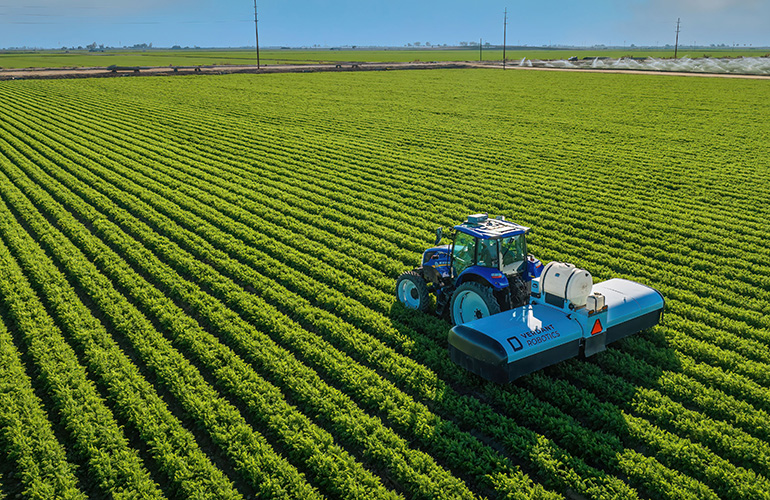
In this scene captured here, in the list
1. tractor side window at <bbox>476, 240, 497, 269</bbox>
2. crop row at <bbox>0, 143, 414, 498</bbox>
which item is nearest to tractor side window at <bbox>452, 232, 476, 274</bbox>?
tractor side window at <bbox>476, 240, 497, 269</bbox>

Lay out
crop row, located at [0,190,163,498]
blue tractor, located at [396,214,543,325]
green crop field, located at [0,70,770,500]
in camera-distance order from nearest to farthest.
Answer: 1. crop row, located at [0,190,163,498]
2. green crop field, located at [0,70,770,500]
3. blue tractor, located at [396,214,543,325]

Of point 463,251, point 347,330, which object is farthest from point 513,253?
point 347,330

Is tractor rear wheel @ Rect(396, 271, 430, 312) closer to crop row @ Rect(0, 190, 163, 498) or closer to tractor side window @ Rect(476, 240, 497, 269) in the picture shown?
tractor side window @ Rect(476, 240, 497, 269)

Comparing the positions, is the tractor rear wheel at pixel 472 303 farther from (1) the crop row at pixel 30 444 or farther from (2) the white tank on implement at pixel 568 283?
(1) the crop row at pixel 30 444

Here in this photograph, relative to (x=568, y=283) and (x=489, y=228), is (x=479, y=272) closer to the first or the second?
(x=489, y=228)

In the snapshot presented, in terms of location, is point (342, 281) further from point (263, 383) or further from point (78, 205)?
point (78, 205)

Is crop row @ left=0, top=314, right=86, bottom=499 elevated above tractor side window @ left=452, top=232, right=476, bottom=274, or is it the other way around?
tractor side window @ left=452, top=232, right=476, bottom=274

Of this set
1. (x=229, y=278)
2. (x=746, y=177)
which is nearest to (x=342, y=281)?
(x=229, y=278)

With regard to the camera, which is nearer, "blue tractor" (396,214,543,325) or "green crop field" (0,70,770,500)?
"green crop field" (0,70,770,500)
